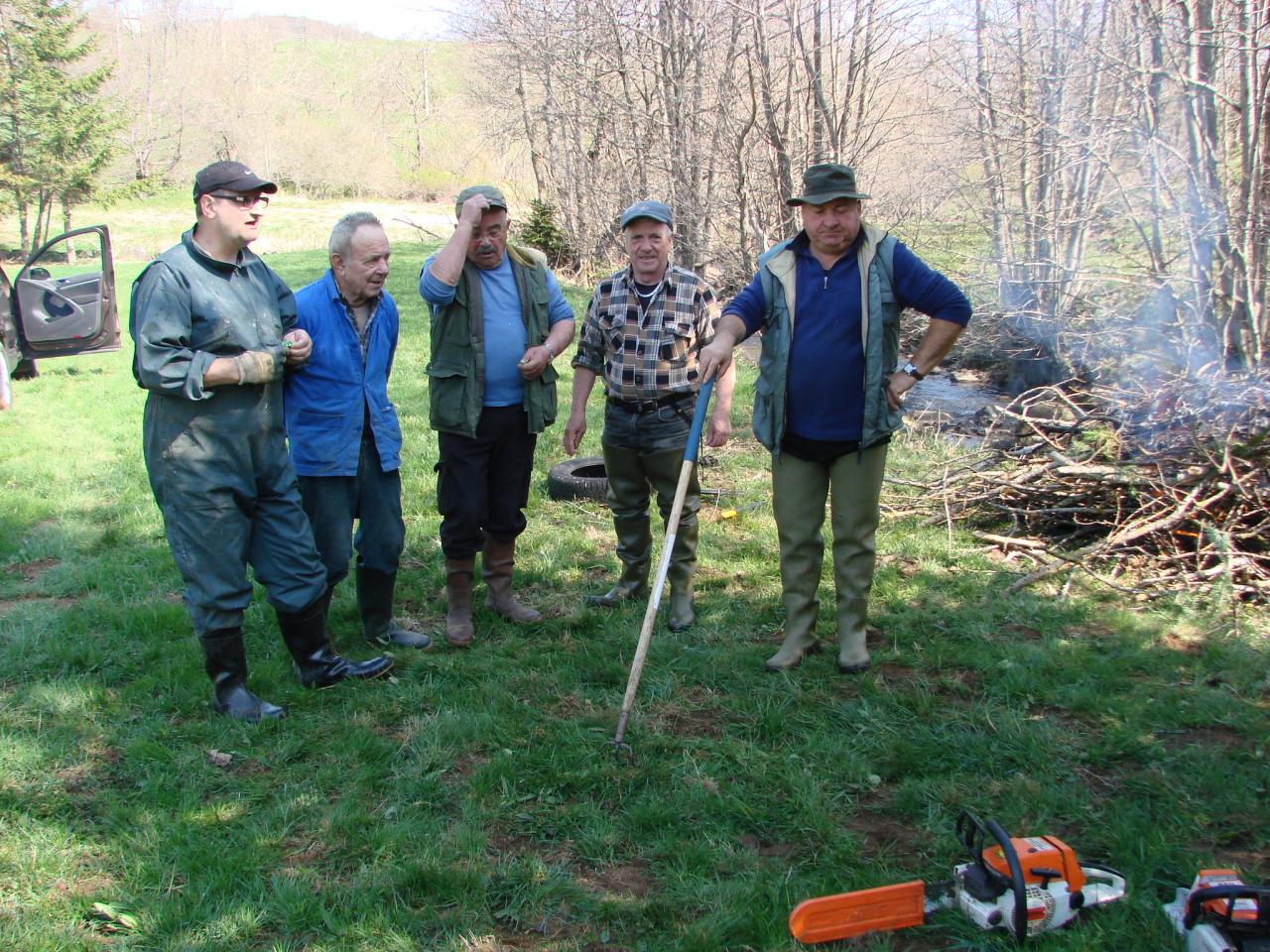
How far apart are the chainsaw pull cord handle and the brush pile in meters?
2.88

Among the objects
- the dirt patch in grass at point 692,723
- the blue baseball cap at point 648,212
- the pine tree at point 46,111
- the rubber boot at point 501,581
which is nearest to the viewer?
the dirt patch in grass at point 692,723

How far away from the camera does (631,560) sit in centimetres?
523

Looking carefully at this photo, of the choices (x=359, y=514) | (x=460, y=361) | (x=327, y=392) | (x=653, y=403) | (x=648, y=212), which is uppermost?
(x=648, y=212)

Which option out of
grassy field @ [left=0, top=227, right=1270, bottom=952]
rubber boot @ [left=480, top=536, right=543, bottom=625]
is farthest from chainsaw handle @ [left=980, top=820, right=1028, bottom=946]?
rubber boot @ [left=480, top=536, right=543, bottom=625]

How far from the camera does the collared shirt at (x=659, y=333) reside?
4723 millimetres

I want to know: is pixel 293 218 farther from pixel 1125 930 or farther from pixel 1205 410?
pixel 1125 930

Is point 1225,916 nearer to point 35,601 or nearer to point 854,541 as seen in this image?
point 854,541

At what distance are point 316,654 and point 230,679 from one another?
14.5 inches

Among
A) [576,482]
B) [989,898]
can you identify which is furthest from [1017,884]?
[576,482]

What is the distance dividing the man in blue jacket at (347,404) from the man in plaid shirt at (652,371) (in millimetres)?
947

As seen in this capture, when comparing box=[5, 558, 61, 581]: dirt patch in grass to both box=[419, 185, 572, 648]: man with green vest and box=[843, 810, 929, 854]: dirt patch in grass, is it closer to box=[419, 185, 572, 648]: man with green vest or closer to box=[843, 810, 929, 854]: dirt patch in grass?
box=[419, 185, 572, 648]: man with green vest

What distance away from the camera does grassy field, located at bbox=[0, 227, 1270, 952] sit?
115 inches

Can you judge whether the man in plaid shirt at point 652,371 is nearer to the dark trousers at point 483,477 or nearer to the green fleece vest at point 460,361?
the dark trousers at point 483,477

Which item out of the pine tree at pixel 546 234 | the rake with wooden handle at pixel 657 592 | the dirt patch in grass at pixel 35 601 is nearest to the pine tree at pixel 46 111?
the pine tree at pixel 546 234
